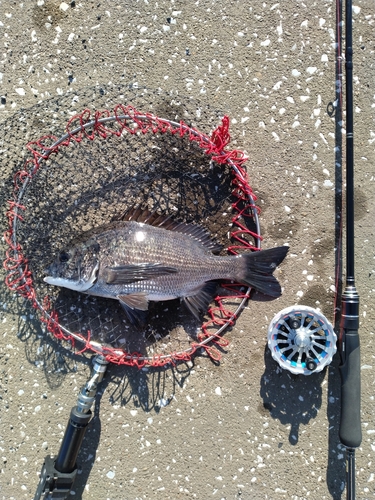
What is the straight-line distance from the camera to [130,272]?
2.32 m

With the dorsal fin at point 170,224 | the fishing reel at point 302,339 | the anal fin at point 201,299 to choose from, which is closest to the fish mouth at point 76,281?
the dorsal fin at point 170,224

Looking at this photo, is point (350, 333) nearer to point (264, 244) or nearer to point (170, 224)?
point (264, 244)

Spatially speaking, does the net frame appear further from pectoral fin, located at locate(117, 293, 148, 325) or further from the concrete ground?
pectoral fin, located at locate(117, 293, 148, 325)

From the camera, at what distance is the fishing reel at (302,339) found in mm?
2453

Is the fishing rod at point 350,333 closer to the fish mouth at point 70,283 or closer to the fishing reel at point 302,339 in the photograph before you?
the fishing reel at point 302,339

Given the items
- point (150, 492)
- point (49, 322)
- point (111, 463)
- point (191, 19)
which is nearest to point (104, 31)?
point (191, 19)

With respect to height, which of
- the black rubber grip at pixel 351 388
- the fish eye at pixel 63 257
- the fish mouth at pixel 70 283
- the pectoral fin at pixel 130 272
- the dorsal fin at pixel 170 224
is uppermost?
the dorsal fin at pixel 170 224

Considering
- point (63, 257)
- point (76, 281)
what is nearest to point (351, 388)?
point (76, 281)

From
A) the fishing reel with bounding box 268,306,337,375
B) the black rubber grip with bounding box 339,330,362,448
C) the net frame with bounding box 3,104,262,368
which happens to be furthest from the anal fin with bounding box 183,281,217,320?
the black rubber grip with bounding box 339,330,362,448

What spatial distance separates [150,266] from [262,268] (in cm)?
68

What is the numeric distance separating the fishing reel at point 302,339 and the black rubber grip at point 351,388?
0.09m

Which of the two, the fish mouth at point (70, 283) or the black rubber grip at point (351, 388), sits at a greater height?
the fish mouth at point (70, 283)

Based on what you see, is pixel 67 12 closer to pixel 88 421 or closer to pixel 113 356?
pixel 113 356

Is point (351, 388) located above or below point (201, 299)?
below
